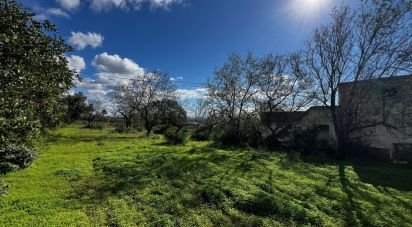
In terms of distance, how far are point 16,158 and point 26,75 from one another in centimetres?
685

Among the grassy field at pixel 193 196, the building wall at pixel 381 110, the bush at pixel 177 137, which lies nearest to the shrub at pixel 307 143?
the building wall at pixel 381 110

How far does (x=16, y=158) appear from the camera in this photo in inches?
428

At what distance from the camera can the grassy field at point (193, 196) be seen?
6.58 m

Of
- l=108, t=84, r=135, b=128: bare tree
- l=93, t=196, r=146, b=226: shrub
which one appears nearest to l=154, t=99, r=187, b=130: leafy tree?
l=108, t=84, r=135, b=128: bare tree

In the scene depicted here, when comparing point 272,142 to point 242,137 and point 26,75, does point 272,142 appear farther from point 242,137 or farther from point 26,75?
point 26,75

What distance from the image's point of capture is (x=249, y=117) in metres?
26.5

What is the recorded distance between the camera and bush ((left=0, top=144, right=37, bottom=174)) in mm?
9831

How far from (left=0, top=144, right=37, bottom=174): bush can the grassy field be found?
36cm

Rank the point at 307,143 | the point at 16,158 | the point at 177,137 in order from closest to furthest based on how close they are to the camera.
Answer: the point at 16,158 → the point at 307,143 → the point at 177,137

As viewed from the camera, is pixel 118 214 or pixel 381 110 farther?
pixel 381 110

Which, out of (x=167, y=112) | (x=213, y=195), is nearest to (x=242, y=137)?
(x=167, y=112)

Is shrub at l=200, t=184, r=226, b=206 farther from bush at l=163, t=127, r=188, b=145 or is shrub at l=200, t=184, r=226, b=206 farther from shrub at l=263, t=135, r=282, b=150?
shrub at l=263, t=135, r=282, b=150

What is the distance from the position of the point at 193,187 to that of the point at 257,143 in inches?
620

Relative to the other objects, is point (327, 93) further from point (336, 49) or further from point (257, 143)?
→ point (257, 143)
